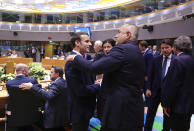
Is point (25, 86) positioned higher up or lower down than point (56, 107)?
higher up

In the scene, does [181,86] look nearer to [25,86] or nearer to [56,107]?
[56,107]

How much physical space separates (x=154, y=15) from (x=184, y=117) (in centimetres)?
1238

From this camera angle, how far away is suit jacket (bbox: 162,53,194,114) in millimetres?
1922

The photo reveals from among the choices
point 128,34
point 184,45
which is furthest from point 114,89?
point 184,45

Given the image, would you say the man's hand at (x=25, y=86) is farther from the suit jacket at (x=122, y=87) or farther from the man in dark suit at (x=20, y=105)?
the suit jacket at (x=122, y=87)

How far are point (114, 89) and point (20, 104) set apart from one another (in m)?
1.52

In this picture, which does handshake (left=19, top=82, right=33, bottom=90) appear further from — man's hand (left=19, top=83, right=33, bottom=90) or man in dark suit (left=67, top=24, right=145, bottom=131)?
man in dark suit (left=67, top=24, right=145, bottom=131)

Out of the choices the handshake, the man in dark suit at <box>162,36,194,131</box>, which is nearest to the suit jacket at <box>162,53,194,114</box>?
the man in dark suit at <box>162,36,194,131</box>

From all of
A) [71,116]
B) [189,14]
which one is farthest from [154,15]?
[71,116]

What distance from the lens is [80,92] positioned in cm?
159

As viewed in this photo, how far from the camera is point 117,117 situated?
139 centimetres

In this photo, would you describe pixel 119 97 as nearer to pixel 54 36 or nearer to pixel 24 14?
pixel 54 36

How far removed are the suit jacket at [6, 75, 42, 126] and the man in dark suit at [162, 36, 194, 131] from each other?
168cm

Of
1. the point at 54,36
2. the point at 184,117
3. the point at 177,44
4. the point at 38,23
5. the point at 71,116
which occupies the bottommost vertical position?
the point at 184,117
